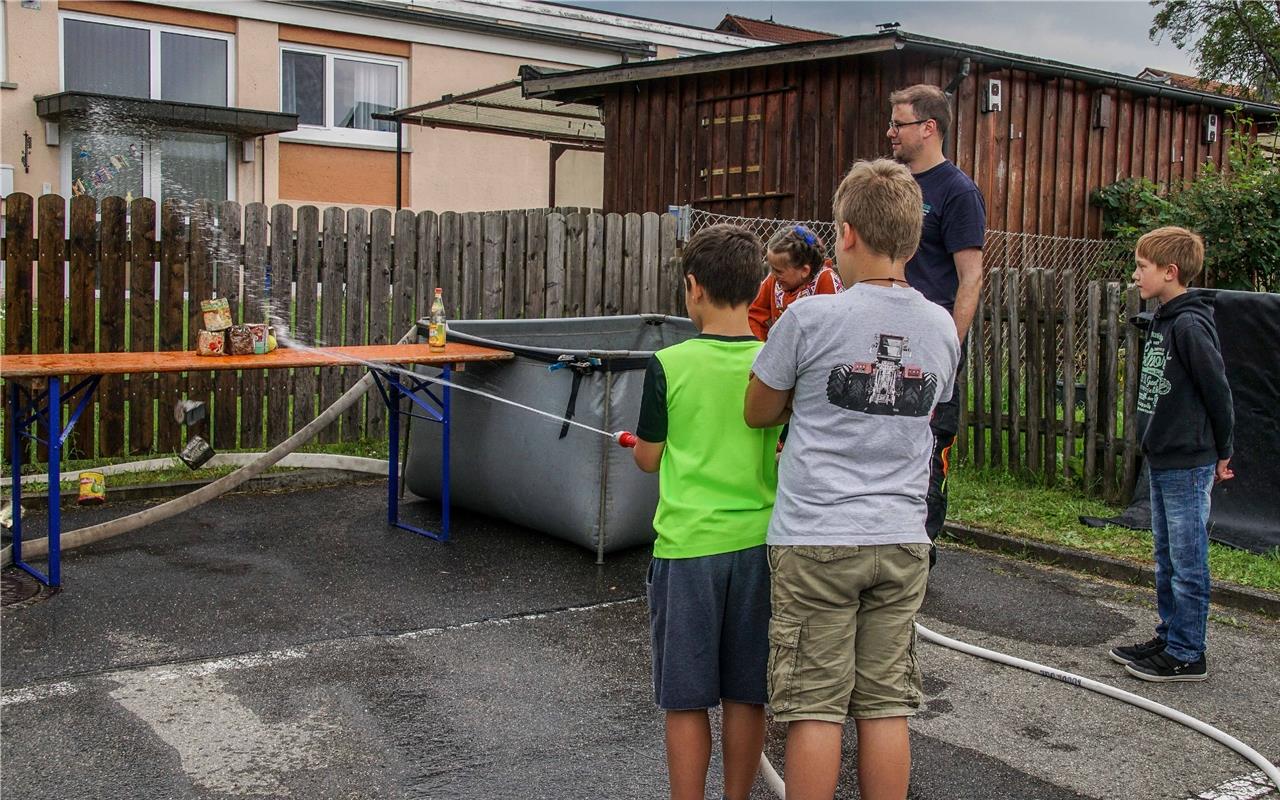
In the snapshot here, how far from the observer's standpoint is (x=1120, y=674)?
15.8 feet

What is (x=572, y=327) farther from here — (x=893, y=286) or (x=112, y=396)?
(x=893, y=286)

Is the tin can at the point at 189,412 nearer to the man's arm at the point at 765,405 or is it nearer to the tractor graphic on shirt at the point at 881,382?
the man's arm at the point at 765,405

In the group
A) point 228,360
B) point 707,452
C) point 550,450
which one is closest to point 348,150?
point 228,360

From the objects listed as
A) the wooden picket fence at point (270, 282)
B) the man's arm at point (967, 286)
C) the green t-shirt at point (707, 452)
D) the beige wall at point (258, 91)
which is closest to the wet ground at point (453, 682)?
the green t-shirt at point (707, 452)

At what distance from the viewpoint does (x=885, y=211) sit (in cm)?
296

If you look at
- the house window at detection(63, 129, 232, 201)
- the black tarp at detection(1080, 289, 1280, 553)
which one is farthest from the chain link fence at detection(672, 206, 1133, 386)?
the house window at detection(63, 129, 232, 201)

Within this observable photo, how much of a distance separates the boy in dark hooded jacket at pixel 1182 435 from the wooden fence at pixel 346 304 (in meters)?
2.91

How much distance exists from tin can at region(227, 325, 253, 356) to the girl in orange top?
2926 millimetres

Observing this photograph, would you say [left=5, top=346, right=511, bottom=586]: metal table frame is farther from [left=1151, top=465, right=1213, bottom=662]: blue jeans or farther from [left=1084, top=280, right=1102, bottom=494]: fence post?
[left=1084, top=280, right=1102, bottom=494]: fence post

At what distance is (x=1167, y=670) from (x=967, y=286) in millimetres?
1685

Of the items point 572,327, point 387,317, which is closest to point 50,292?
point 387,317

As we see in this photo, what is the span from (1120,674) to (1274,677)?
624 millimetres

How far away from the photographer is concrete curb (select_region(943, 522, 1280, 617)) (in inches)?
228

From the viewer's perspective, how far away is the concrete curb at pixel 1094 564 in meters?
5.79
